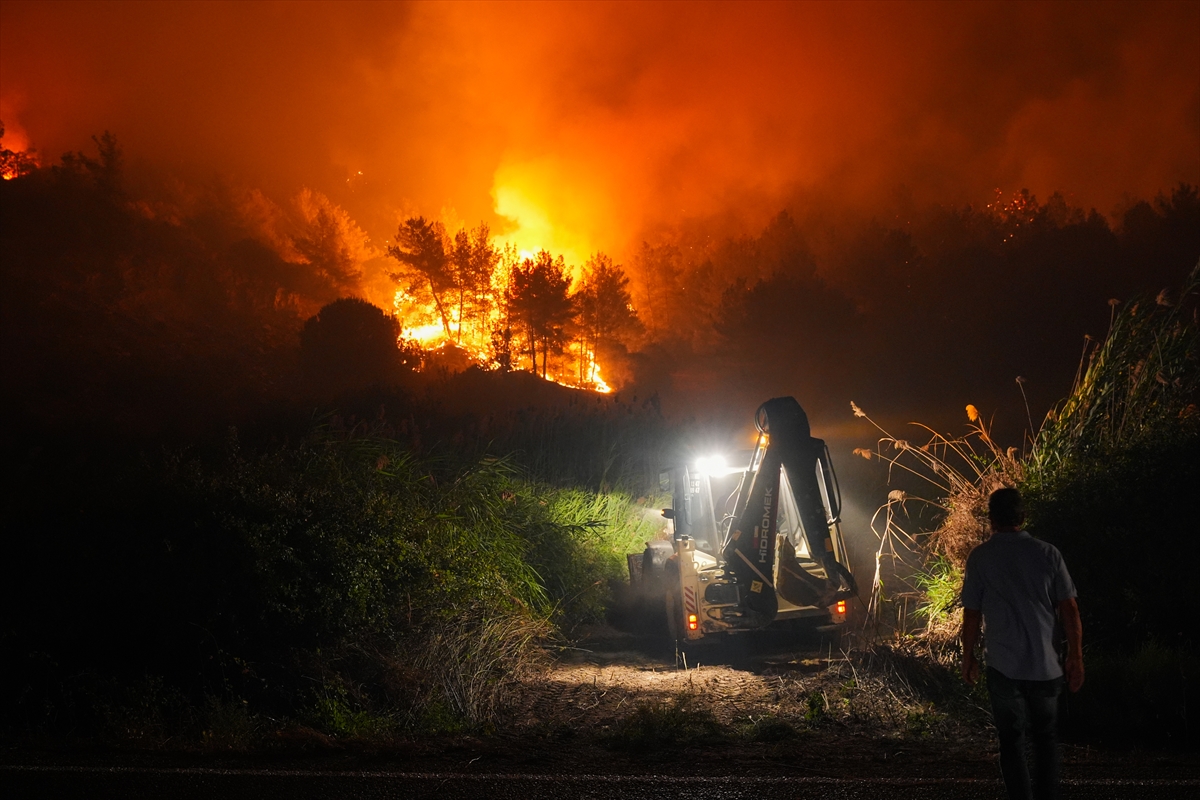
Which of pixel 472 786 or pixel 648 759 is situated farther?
pixel 648 759

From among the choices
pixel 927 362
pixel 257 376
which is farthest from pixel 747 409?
pixel 257 376

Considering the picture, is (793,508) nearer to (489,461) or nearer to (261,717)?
(489,461)

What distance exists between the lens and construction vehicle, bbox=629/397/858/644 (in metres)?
9.27

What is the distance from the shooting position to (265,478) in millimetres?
9172

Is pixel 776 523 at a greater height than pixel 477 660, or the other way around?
pixel 776 523

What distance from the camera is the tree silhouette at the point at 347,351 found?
38.5 m

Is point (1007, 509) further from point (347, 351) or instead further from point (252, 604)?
point (347, 351)

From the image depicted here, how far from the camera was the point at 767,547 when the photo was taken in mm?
9438

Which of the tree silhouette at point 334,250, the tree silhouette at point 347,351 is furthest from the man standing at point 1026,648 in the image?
the tree silhouette at point 334,250

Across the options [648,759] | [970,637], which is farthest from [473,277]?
→ [970,637]

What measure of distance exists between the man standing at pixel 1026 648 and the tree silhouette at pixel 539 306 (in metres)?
50.5

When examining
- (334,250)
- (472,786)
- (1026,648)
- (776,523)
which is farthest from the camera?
(334,250)

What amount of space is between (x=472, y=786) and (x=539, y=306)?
165 feet

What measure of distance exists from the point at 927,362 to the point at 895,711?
3555cm
